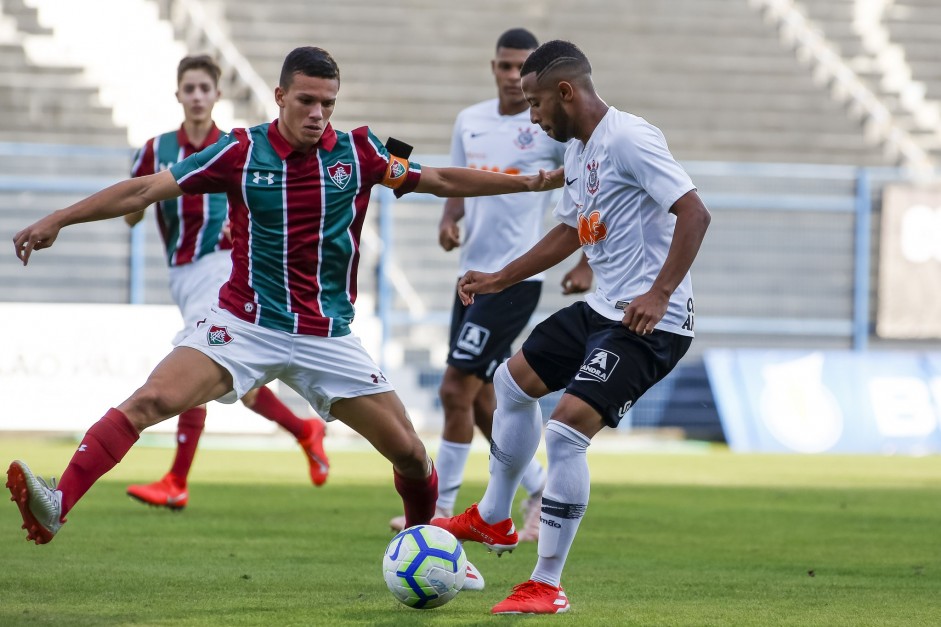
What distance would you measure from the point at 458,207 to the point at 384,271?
795 centimetres

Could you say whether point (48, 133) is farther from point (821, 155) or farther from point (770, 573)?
point (770, 573)

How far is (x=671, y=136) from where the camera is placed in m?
20.4

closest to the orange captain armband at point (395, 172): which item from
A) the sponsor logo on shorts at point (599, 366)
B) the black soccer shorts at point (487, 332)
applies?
the sponsor logo on shorts at point (599, 366)

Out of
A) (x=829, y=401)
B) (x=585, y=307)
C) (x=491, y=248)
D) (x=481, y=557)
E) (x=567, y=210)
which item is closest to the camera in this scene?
(x=585, y=307)

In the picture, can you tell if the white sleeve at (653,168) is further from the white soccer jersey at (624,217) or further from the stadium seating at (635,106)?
the stadium seating at (635,106)

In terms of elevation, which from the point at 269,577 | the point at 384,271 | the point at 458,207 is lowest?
the point at 384,271

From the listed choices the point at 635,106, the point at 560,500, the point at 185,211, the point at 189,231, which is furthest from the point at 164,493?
the point at 635,106

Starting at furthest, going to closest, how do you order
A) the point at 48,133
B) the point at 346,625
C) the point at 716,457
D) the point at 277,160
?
the point at 48,133, the point at 716,457, the point at 277,160, the point at 346,625

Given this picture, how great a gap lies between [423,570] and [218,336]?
3.98 ft

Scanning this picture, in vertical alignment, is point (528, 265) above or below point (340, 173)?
below

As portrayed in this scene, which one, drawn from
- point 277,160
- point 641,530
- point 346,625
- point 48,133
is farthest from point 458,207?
point 48,133

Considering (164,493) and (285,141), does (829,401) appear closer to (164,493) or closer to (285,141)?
(164,493)

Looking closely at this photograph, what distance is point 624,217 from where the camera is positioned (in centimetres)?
554

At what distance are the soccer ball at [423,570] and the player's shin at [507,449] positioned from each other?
0.59 metres
